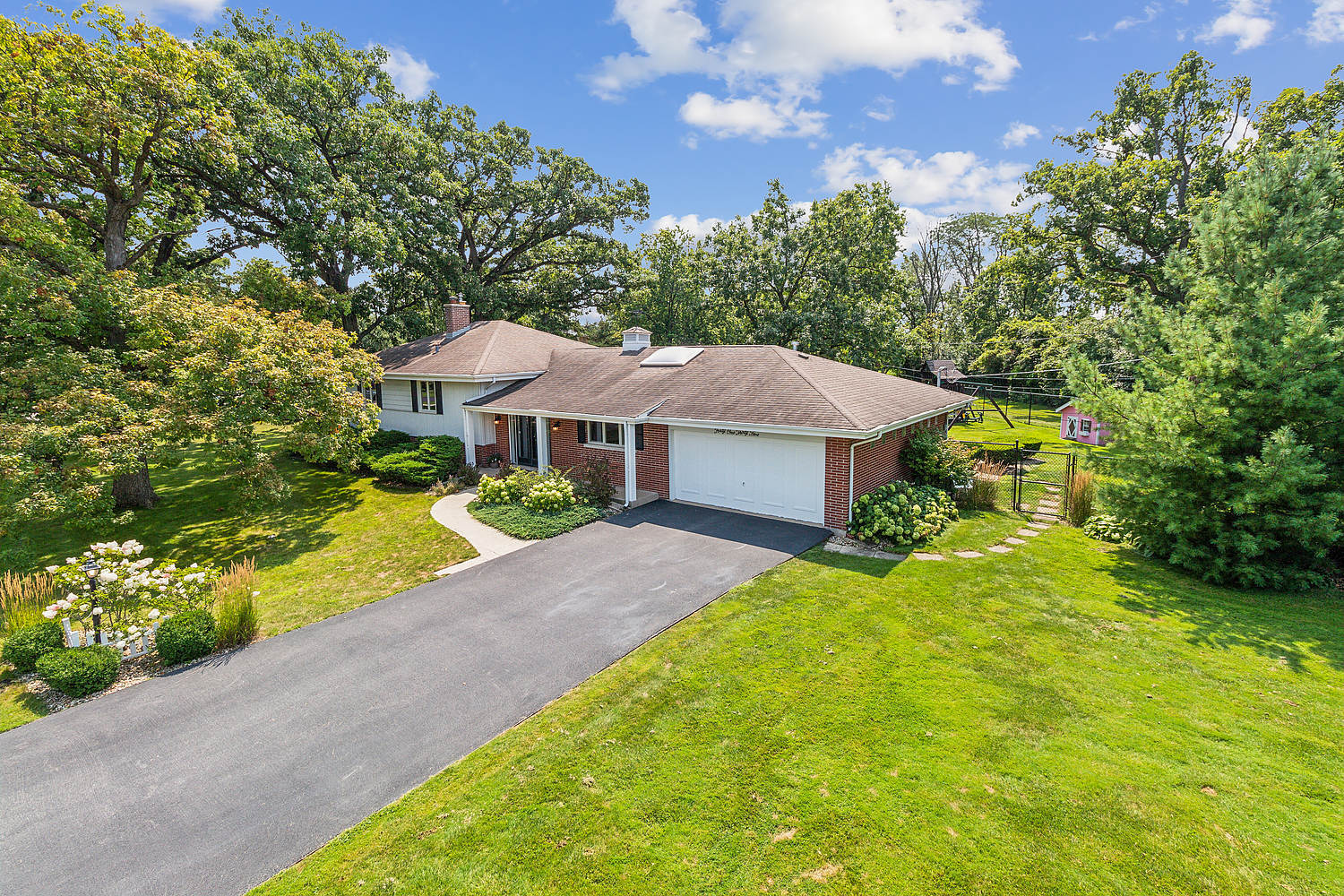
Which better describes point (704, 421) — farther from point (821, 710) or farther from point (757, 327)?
point (757, 327)

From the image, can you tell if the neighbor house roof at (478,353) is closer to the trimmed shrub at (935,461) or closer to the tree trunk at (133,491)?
the tree trunk at (133,491)

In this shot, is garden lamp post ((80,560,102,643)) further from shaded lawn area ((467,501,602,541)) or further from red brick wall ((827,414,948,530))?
red brick wall ((827,414,948,530))

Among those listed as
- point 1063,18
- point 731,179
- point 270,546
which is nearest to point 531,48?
point 731,179

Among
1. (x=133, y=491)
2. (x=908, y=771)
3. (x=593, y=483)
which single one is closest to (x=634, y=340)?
(x=593, y=483)

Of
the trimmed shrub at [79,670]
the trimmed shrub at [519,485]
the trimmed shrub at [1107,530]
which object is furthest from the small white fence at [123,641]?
the trimmed shrub at [1107,530]

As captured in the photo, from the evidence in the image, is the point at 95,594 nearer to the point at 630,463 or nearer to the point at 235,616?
the point at 235,616

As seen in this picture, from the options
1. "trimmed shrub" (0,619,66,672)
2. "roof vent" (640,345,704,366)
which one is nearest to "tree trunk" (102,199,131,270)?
"trimmed shrub" (0,619,66,672)
